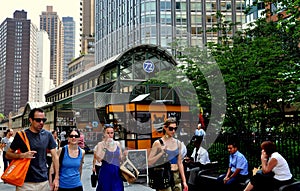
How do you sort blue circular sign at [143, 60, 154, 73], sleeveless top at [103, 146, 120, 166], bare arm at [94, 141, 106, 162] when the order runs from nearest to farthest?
sleeveless top at [103, 146, 120, 166] < bare arm at [94, 141, 106, 162] < blue circular sign at [143, 60, 154, 73]

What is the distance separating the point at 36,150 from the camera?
5.05m

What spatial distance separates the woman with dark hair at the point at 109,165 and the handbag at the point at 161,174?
1.84ft

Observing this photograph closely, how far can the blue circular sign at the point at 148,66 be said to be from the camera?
27703 mm

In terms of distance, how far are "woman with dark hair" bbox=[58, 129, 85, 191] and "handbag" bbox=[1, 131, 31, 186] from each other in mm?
849

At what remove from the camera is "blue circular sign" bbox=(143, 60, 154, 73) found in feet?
90.9

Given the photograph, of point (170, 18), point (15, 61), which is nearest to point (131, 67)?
point (170, 18)

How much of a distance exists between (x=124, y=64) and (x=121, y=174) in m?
21.9

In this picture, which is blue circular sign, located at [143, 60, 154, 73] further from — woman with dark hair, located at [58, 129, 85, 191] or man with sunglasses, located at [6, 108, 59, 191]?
man with sunglasses, located at [6, 108, 59, 191]

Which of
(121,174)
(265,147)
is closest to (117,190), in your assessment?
(121,174)

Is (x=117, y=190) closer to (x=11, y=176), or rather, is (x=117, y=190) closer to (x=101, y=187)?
(x=101, y=187)

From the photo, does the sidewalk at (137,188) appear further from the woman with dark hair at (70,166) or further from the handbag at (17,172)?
the handbag at (17,172)

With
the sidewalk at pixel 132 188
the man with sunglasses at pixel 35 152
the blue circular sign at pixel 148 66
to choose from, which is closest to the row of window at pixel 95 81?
the blue circular sign at pixel 148 66

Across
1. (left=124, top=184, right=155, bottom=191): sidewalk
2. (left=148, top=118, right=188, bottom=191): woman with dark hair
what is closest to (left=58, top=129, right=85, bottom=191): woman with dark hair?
(left=148, top=118, right=188, bottom=191): woman with dark hair

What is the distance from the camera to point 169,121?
19.1 ft
